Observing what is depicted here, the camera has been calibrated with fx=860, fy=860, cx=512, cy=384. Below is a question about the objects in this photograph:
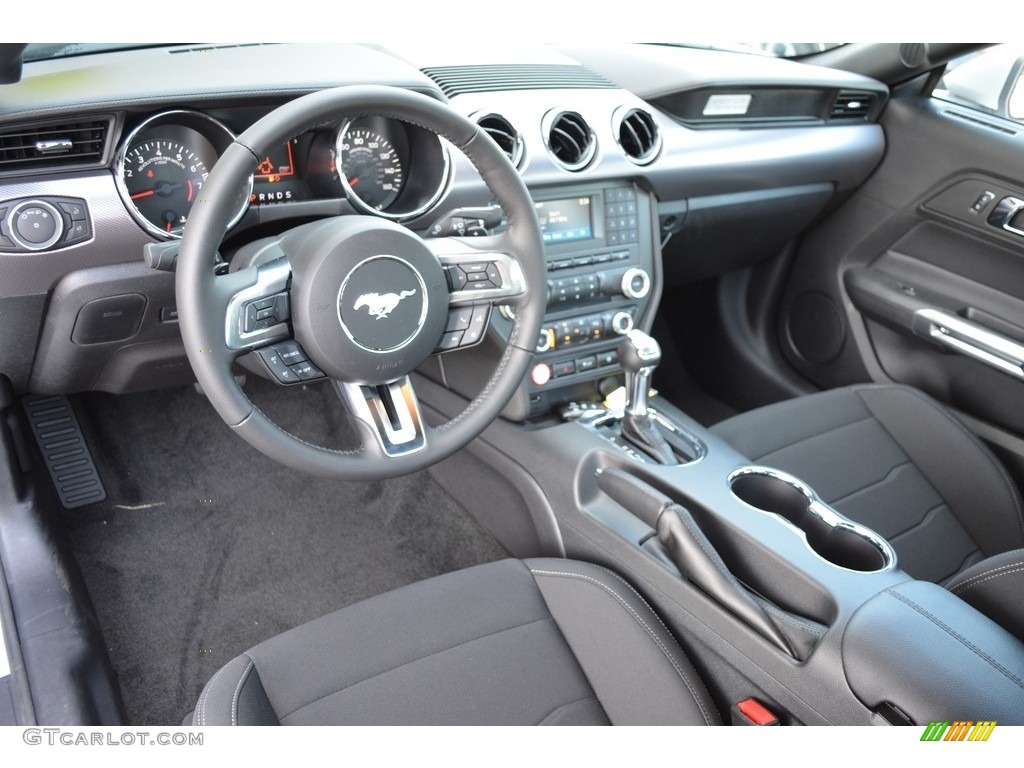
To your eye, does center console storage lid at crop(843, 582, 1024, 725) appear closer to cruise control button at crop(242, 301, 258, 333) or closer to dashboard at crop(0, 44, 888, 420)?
dashboard at crop(0, 44, 888, 420)

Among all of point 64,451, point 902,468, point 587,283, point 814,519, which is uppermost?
point 587,283

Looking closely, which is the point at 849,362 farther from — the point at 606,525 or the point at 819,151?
the point at 606,525

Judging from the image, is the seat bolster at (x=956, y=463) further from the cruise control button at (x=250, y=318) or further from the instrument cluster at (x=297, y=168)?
the cruise control button at (x=250, y=318)

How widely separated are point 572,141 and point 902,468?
3.45 ft

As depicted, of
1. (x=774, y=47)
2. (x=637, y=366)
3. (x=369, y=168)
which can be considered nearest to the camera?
(x=369, y=168)

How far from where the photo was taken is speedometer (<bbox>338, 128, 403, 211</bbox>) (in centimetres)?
156

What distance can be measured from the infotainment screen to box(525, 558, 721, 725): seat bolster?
74 cm

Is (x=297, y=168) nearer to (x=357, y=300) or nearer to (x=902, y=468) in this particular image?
(x=357, y=300)

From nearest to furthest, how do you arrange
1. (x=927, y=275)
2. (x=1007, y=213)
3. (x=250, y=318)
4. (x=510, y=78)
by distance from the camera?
(x=250, y=318), (x=510, y=78), (x=1007, y=213), (x=927, y=275)

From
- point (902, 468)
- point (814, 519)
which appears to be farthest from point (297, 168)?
point (902, 468)

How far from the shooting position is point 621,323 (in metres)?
1.97

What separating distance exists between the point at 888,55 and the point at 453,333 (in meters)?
1.75

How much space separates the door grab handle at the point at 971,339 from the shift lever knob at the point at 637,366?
0.93 metres

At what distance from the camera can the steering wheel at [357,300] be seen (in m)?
1.09
